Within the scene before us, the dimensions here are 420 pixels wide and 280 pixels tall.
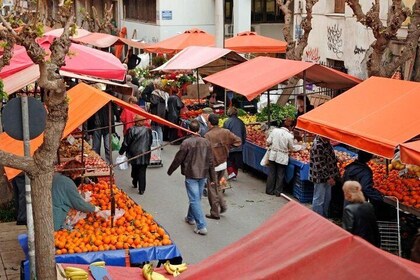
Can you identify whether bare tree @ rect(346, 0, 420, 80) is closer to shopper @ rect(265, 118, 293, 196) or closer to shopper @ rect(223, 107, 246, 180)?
shopper @ rect(265, 118, 293, 196)

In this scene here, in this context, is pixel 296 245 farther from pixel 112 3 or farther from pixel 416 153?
pixel 112 3

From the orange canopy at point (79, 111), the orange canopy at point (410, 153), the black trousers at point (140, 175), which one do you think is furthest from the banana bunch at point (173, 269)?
the black trousers at point (140, 175)

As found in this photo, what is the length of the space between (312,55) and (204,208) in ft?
42.2

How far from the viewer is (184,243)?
38.9ft

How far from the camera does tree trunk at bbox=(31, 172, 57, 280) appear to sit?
831 centimetres

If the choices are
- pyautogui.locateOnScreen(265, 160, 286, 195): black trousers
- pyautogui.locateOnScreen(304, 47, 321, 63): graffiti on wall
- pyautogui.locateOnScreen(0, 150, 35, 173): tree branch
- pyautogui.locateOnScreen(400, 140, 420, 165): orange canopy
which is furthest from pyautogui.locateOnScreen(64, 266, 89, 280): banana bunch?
pyautogui.locateOnScreen(304, 47, 321, 63): graffiti on wall

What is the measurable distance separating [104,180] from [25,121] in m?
5.04

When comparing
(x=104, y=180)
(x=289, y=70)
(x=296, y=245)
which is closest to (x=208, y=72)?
(x=289, y=70)

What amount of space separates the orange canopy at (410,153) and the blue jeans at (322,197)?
338cm

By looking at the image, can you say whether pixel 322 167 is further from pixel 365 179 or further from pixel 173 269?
pixel 173 269

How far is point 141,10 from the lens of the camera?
42.2 m

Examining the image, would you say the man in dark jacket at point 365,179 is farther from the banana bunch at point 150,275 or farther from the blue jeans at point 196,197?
the banana bunch at point 150,275

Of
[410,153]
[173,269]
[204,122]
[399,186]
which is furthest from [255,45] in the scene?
[173,269]

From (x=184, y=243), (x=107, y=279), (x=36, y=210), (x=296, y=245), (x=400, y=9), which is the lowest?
(x=184, y=243)
